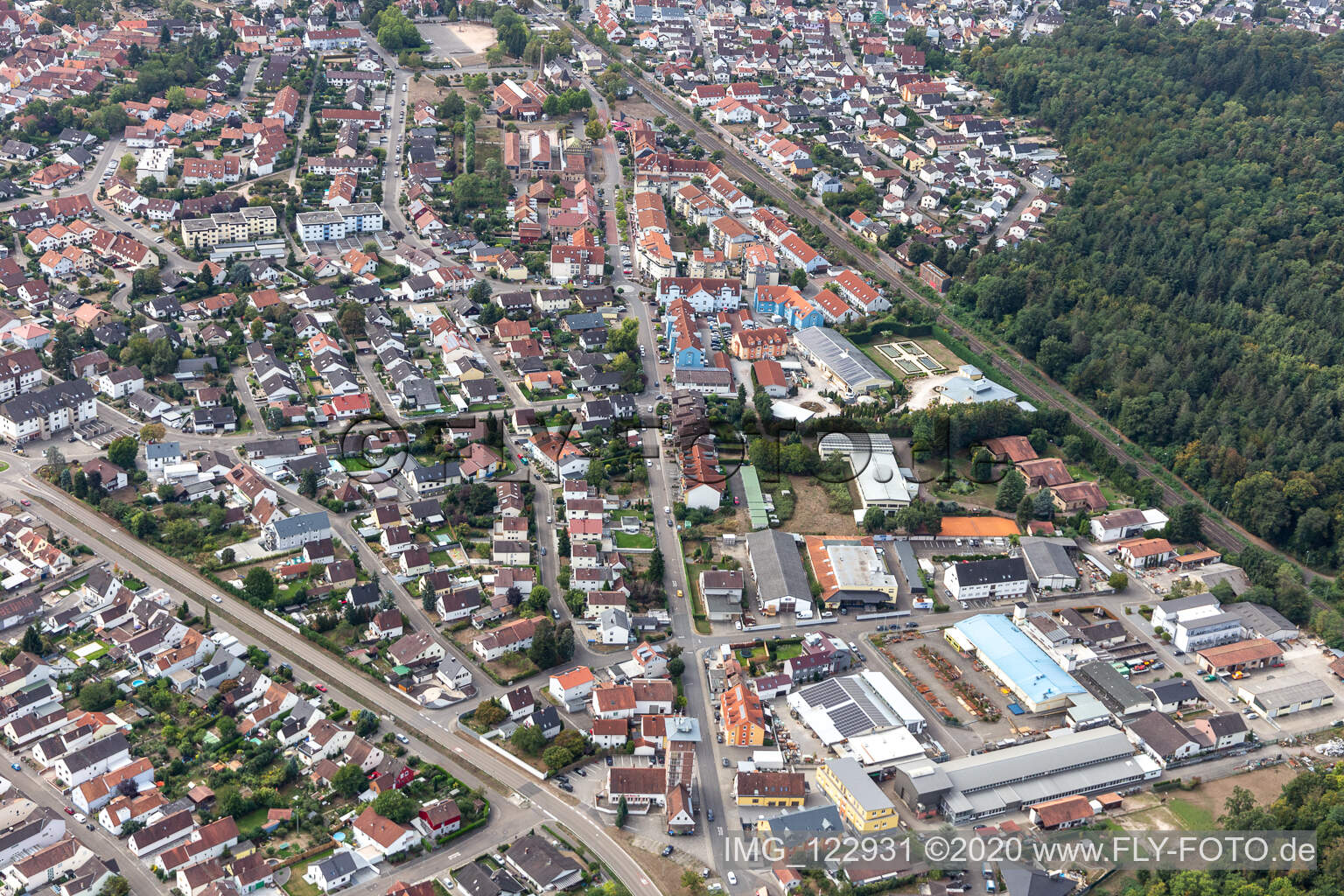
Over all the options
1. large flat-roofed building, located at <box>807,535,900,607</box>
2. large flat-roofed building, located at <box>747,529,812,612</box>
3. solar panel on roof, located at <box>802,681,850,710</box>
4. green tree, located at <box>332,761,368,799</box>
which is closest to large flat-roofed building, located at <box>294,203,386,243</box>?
large flat-roofed building, located at <box>747,529,812,612</box>

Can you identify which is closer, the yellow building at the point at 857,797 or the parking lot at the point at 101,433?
the yellow building at the point at 857,797

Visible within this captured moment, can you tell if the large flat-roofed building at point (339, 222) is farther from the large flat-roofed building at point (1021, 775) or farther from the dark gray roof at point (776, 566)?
the large flat-roofed building at point (1021, 775)

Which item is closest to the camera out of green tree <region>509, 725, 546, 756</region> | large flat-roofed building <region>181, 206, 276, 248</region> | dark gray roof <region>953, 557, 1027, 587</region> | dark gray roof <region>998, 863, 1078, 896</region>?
dark gray roof <region>998, 863, 1078, 896</region>

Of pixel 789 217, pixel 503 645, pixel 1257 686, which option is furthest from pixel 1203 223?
pixel 503 645

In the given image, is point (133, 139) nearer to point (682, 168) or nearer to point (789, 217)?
point (682, 168)

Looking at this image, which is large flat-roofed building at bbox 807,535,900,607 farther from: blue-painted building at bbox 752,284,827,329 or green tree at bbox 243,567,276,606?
green tree at bbox 243,567,276,606

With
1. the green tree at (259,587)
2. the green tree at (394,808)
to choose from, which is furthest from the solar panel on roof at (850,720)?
the green tree at (259,587)

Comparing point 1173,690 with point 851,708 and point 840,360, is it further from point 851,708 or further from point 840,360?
point 840,360
